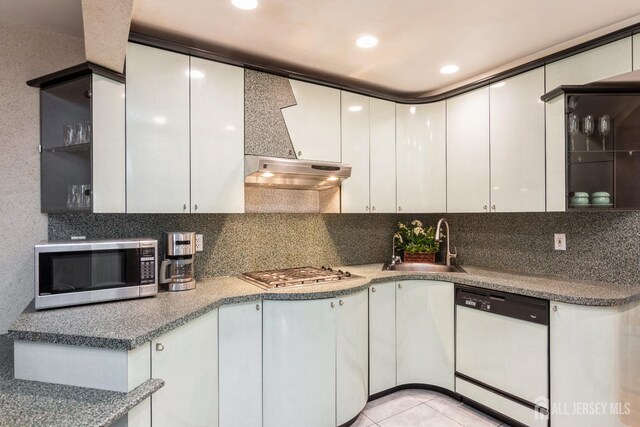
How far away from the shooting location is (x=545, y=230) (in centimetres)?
254

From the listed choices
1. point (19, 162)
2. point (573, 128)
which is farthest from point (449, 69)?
point (19, 162)

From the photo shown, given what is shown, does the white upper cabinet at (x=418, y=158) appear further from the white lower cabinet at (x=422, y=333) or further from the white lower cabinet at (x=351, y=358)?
the white lower cabinet at (x=351, y=358)

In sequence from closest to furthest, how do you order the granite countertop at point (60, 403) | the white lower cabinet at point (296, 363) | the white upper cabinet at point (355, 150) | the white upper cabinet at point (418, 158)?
the granite countertop at point (60, 403), the white lower cabinet at point (296, 363), the white upper cabinet at point (355, 150), the white upper cabinet at point (418, 158)

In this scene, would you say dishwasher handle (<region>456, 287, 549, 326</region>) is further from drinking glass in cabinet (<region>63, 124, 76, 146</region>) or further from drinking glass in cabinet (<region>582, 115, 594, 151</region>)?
drinking glass in cabinet (<region>63, 124, 76, 146</region>)

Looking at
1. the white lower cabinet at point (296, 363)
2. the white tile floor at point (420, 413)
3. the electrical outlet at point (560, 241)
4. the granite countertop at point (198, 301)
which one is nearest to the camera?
the granite countertop at point (198, 301)

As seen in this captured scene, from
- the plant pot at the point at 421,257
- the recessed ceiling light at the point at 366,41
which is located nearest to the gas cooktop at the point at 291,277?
the plant pot at the point at 421,257

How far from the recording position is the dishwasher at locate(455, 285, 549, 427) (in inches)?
79.7

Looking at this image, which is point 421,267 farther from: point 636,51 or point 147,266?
point 147,266

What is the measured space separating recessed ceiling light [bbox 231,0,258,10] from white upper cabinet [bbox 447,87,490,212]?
181 centimetres

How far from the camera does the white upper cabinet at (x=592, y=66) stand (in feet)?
6.34

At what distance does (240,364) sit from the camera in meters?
1.90

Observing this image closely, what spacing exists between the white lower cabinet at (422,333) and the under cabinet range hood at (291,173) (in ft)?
3.27

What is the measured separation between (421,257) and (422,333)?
660 millimetres

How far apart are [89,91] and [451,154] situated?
255 centimetres
